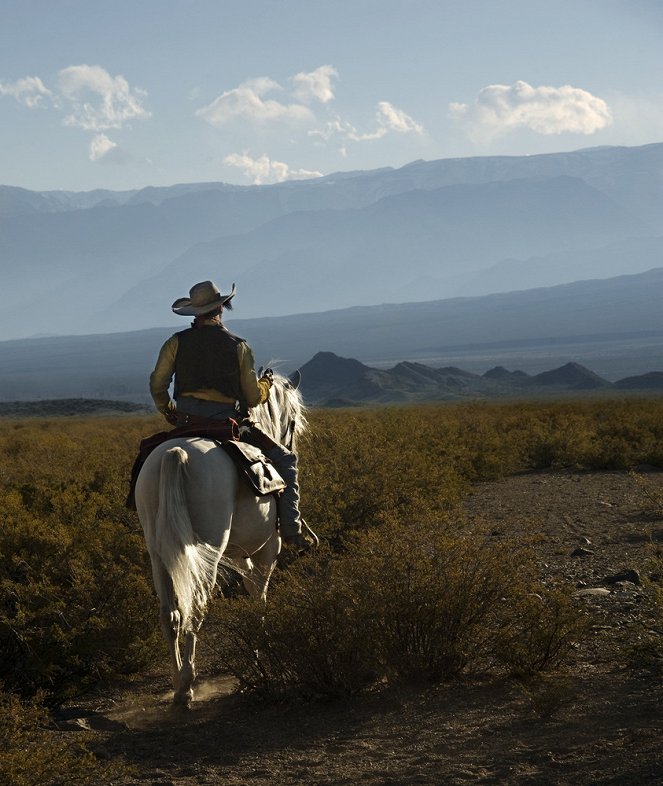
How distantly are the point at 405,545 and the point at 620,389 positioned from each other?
2477 inches

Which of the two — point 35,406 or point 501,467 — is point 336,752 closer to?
point 501,467

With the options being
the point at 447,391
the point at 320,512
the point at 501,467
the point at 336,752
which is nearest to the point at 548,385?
the point at 447,391

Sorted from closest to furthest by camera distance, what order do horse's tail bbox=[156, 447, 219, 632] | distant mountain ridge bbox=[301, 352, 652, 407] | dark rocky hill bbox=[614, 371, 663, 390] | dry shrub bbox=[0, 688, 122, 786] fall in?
dry shrub bbox=[0, 688, 122, 786]
horse's tail bbox=[156, 447, 219, 632]
dark rocky hill bbox=[614, 371, 663, 390]
distant mountain ridge bbox=[301, 352, 652, 407]

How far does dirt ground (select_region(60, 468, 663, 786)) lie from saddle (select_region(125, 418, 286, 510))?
1.32m

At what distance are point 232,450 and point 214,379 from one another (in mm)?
653

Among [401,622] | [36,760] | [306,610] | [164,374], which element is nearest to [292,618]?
[306,610]

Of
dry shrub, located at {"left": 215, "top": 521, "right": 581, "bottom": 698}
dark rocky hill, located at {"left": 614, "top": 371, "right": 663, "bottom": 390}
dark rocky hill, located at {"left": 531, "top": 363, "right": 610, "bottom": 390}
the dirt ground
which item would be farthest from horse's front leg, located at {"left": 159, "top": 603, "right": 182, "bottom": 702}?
dark rocky hill, located at {"left": 531, "top": 363, "right": 610, "bottom": 390}

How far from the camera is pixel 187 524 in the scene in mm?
6566

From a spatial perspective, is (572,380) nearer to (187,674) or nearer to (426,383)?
(426,383)

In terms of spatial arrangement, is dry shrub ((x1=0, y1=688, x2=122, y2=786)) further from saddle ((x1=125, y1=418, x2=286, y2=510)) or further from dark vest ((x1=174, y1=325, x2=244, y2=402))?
dark vest ((x1=174, y1=325, x2=244, y2=402))

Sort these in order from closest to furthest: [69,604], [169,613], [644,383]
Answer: [169,613] → [69,604] → [644,383]

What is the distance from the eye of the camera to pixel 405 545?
6.52 metres

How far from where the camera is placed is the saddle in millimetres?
6988

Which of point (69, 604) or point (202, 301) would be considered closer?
point (69, 604)
